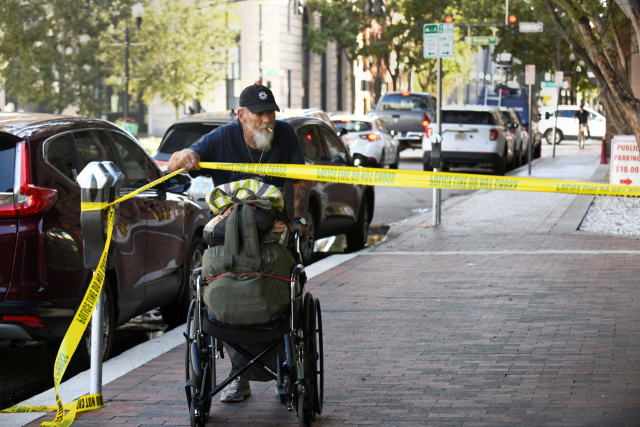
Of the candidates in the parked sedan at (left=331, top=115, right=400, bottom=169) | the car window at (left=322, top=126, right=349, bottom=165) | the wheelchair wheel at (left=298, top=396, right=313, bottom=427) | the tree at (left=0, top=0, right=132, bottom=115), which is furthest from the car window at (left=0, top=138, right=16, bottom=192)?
the tree at (left=0, top=0, right=132, bottom=115)

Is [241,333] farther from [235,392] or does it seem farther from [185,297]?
[185,297]

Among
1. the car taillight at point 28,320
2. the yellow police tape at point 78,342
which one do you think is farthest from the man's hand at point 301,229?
the car taillight at point 28,320

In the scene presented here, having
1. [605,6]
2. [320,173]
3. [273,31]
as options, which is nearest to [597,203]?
[605,6]

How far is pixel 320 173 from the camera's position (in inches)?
190

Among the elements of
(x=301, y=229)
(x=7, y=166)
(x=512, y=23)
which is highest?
(x=512, y=23)

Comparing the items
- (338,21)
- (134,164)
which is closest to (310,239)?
(134,164)

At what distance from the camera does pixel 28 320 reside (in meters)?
5.43

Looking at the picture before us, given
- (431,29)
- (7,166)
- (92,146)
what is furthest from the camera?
(431,29)

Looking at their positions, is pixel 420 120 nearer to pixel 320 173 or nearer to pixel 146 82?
pixel 146 82

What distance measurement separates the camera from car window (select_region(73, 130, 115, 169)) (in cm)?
617

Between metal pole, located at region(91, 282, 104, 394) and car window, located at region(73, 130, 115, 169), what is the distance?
5.30 feet

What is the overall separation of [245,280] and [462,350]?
91.8 inches

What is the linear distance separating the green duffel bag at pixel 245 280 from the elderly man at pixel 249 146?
0.48 meters

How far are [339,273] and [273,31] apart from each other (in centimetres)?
4161
